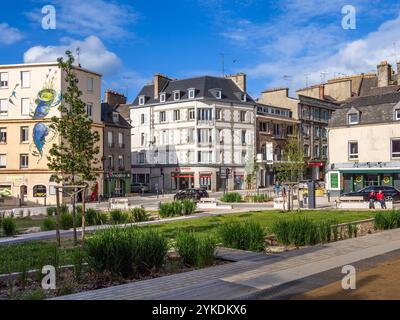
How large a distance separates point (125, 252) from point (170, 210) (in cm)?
1574

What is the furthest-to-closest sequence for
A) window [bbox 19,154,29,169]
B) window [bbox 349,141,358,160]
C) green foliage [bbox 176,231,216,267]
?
window [bbox 19,154,29,169] < window [bbox 349,141,358,160] < green foliage [bbox 176,231,216,267]

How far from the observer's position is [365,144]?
39188mm

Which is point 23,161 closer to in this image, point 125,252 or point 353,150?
point 353,150

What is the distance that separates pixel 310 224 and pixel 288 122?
57.1 metres

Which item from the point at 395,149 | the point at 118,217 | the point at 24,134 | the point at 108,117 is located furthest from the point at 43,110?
the point at 395,149

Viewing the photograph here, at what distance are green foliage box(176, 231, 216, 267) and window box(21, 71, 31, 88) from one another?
4223 centimetres

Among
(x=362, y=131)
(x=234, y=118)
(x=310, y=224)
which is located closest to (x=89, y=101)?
(x=234, y=118)

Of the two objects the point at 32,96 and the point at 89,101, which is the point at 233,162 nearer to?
the point at 89,101

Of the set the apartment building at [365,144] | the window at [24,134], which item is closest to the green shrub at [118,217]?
the apartment building at [365,144]

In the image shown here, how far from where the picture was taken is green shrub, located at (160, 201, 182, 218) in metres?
24.4

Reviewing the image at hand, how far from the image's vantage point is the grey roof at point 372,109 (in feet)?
125

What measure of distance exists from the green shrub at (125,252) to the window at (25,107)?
41.7 metres

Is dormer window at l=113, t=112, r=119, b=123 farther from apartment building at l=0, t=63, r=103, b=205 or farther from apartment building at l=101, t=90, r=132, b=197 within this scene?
apartment building at l=0, t=63, r=103, b=205

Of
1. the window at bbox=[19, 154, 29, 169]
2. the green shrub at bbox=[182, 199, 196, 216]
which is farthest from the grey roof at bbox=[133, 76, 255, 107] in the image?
the green shrub at bbox=[182, 199, 196, 216]
